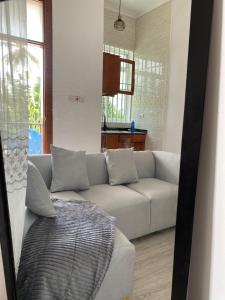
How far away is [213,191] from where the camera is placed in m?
0.63

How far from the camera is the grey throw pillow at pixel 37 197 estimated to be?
48.3 inches

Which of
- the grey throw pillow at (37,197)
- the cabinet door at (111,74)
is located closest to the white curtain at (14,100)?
the grey throw pillow at (37,197)

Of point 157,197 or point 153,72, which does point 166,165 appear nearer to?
point 157,197

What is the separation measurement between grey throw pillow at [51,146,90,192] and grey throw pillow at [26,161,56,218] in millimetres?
237

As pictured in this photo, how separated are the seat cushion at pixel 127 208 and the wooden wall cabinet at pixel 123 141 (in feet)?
0.90

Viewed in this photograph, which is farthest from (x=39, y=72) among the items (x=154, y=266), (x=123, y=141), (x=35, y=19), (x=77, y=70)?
(x=154, y=266)

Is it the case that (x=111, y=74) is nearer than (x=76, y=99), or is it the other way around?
(x=111, y=74)

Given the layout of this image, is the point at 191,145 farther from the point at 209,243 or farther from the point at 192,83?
the point at 209,243

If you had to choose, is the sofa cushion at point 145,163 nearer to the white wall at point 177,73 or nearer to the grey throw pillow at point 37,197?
the white wall at point 177,73

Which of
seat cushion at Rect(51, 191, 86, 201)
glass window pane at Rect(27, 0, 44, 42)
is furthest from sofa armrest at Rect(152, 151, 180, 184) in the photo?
glass window pane at Rect(27, 0, 44, 42)

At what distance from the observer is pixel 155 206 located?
1.20 m

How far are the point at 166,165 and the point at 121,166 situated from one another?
440 millimetres

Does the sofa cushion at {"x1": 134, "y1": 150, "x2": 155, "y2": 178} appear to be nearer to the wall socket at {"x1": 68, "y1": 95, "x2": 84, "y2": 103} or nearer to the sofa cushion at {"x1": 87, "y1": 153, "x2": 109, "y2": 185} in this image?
the sofa cushion at {"x1": 87, "y1": 153, "x2": 109, "y2": 185}

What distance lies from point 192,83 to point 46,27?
1.15m
